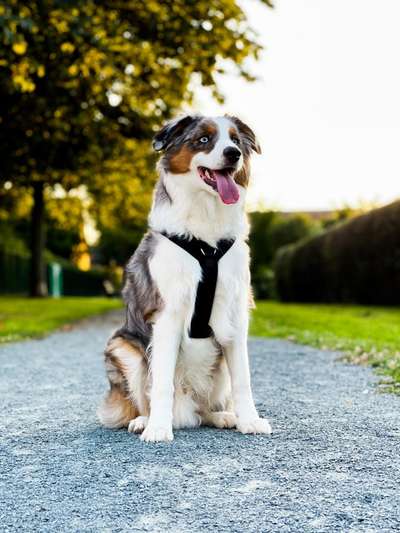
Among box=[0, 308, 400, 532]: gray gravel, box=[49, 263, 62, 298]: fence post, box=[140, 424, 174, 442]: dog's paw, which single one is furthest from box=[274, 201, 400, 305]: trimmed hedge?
box=[140, 424, 174, 442]: dog's paw

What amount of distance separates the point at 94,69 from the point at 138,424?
11598 mm

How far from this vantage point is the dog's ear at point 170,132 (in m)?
4.52

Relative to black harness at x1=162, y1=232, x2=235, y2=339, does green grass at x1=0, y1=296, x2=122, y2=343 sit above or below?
below

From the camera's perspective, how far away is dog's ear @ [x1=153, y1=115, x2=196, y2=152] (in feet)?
14.8

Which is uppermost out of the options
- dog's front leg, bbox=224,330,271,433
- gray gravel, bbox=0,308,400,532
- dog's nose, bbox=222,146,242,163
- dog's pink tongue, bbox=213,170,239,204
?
dog's nose, bbox=222,146,242,163

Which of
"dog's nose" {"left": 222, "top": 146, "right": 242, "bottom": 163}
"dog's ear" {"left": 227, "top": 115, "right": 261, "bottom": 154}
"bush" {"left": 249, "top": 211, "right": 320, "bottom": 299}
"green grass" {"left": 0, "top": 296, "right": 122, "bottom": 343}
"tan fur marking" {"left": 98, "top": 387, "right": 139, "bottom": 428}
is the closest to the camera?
"dog's nose" {"left": 222, "top": 146, "right": 242, "bottom": 163}

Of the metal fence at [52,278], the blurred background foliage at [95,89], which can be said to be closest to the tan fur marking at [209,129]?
the blurred background foliage at [95,89]

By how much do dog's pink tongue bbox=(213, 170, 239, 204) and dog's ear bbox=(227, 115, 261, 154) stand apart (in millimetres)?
361

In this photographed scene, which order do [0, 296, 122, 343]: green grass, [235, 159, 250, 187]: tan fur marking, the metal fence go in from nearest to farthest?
[235, 159, 250, 187]: tan fur marking < [0, 296, 122, 343]: green grass < the metal fence

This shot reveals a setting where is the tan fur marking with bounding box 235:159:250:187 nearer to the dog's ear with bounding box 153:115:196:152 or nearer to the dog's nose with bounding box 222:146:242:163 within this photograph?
the dog's nose with bounding box 222:146:242:163

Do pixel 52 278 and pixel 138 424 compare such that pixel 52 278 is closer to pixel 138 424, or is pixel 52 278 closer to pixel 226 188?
pixel 138 424

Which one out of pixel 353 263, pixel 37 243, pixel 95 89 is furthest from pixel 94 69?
pixel 37 243

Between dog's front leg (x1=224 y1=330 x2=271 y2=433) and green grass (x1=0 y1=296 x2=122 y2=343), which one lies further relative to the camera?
green grass (x1=0 y1=296 x2=122 y2=343)

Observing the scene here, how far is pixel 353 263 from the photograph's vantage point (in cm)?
2075
